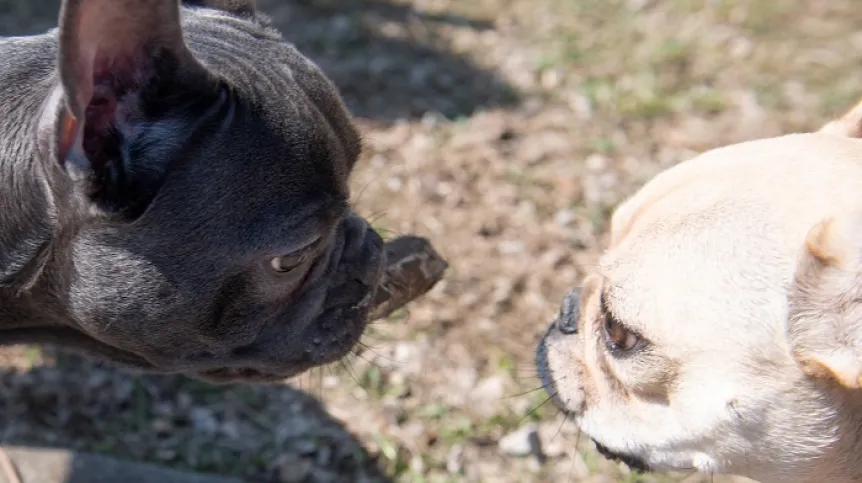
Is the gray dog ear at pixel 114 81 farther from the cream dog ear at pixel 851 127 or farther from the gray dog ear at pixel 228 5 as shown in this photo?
the cream dog ear at pixel 851 127

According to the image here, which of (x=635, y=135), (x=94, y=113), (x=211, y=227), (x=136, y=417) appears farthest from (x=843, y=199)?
(x=635, y=135)

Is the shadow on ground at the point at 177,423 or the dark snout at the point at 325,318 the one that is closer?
the dark snout at the point at 325,318

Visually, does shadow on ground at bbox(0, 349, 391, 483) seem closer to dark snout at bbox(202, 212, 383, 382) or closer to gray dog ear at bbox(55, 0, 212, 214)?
dark snout at bbox(202, 212, 383, 382)

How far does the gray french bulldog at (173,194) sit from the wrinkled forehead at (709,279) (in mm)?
892

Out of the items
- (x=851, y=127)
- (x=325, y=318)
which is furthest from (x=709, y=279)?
(x=325, y=318)

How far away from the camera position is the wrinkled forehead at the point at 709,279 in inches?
91.0

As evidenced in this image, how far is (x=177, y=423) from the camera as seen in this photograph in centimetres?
363

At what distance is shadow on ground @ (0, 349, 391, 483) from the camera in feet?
11.4

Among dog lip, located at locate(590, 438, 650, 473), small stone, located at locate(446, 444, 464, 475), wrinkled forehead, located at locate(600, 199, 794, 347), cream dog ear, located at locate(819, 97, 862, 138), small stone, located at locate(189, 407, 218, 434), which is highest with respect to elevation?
cream dog ear, located at locate(819, 97, 862, 138)

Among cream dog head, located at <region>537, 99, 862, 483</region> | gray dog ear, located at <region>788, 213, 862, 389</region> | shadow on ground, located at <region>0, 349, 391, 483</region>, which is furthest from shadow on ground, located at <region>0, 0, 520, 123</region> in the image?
gray dog ear, located at <region>788, 213, 862, 389</region>

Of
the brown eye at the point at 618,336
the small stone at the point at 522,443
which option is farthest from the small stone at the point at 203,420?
the brown eye at the point at 618,336

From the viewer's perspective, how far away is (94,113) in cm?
215

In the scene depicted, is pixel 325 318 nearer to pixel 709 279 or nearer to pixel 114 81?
pixel 114 81

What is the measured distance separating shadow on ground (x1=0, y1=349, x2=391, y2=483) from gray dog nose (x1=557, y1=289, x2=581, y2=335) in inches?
40.0
